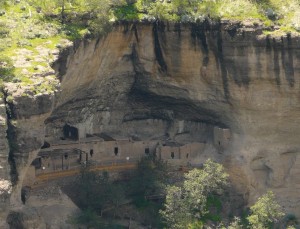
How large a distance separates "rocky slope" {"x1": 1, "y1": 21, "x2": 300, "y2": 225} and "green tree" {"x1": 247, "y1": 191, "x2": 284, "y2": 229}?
213cm

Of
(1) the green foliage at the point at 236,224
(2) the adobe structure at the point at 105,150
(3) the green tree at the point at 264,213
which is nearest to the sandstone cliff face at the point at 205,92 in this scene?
(2) the adobe structure at the point at 105,150

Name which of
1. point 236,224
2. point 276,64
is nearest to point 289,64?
point 276,64

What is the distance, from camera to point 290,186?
146 feet

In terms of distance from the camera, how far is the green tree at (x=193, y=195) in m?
40.9

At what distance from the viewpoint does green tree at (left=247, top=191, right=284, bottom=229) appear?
137 feet

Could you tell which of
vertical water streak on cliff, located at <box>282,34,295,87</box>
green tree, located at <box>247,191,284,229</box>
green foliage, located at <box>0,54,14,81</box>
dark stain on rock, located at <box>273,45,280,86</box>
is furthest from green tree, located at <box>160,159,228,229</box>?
green foliage, located at <box>0,54,14,81</box>

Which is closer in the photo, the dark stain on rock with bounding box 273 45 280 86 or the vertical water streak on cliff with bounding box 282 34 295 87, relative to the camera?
the vertical water streak on cliff with bounding box 282 34 295 87

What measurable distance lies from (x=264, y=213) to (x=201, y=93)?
583 centimetres

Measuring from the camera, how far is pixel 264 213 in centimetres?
4162

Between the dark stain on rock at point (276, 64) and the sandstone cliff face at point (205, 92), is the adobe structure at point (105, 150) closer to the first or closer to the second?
the sandstone cliff face at point (205, 92)

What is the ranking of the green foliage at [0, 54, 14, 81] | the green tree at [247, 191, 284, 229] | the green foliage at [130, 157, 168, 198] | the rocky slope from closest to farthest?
the green foliage at [0, 54, 14, 81]
the rocky slope
the green tree at [247, 191, 284, 229]
the green foliage at [130, 157, 168, 198]

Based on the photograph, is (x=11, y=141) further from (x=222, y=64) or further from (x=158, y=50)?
(x=222, y=64)

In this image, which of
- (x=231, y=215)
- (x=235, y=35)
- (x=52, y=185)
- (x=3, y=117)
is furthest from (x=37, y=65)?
(x=231, y=215)

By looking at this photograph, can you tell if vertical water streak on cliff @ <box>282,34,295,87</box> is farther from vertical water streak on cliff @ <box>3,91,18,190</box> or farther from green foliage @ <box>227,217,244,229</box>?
vertical water streak on cliff @ <box>3,91,18,190</box>
